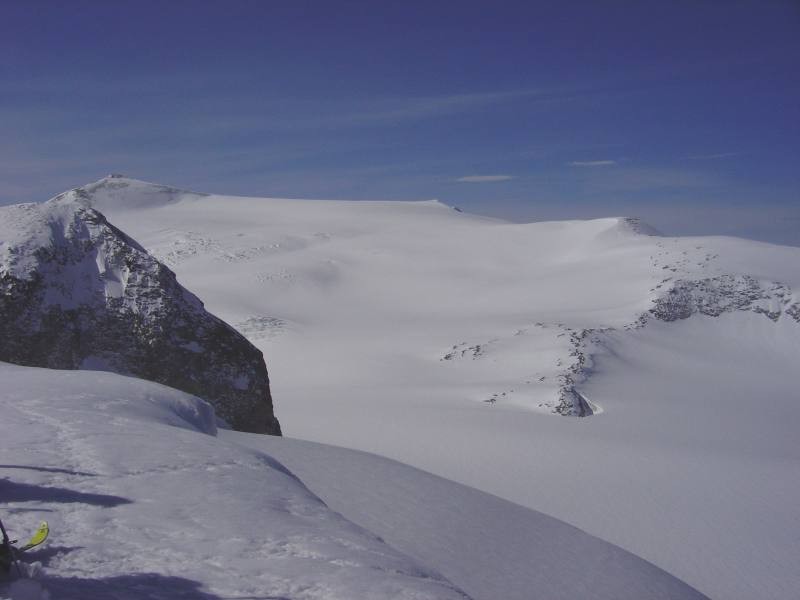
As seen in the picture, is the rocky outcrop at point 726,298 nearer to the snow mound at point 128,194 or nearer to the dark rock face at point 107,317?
the dark rock face at point 107,317

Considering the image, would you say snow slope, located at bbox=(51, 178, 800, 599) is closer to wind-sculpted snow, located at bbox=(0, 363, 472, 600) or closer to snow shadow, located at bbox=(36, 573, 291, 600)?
wind-sculpted snow, located at bbox=(0, 363, 472, 600)

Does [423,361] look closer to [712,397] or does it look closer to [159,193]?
[712,397]

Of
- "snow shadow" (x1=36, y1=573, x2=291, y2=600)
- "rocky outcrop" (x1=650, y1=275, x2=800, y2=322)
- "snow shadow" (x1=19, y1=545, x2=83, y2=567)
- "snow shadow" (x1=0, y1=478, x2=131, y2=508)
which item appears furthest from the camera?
"rocky outcrop" (x1=650, y1=275, x2=800, y2=322)

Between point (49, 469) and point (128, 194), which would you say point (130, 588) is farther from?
point (128, 194)

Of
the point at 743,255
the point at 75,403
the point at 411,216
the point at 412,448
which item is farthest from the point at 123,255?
the point at 411,216

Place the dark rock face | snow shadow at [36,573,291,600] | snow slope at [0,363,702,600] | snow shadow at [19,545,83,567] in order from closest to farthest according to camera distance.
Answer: snow shadow at [36,573,291,600]
snow shadow at [19,545,83,567]
snow slope at [0,363,702,600]
the dark rock face

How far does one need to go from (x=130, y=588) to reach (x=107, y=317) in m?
9.00

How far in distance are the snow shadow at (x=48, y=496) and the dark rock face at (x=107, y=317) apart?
6.99 meters

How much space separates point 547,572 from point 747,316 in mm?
31034

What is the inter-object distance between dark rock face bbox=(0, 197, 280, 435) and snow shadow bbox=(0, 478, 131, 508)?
6.99 metres

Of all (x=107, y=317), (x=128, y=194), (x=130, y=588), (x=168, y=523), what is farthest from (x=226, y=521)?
(x=128, y=194)

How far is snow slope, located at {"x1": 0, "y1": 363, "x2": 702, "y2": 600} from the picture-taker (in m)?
3.59

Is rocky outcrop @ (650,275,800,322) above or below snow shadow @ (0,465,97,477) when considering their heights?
above

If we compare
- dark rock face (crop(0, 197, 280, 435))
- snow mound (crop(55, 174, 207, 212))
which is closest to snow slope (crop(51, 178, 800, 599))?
dark rock face (crop(0, 197, 280, 435))
